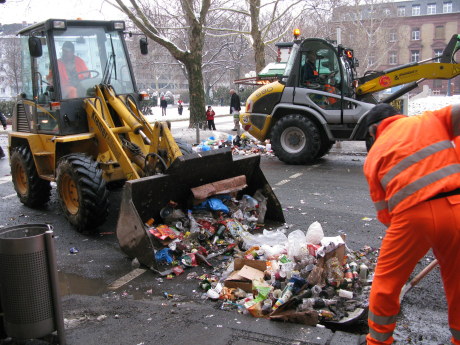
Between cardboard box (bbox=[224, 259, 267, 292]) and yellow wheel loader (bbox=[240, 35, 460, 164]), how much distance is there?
6283 mm

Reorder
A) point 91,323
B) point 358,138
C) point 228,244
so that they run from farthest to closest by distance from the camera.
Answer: point 358,138, point 228,244, point 91,323

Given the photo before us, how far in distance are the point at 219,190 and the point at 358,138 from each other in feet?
17.7

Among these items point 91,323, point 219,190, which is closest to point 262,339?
point 91,323

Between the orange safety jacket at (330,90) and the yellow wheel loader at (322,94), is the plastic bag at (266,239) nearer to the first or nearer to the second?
the yellow wheel loader at (322,94)

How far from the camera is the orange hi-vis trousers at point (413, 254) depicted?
2.70 m

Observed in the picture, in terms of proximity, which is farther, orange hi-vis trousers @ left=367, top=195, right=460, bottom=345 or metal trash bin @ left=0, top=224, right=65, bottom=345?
metal trash bin @ left=0, top=224, right=65, bottom=345

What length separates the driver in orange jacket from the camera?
6.75 meters

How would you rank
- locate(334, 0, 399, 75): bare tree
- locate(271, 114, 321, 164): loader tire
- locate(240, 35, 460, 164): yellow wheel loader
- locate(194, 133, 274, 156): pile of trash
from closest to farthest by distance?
locate(240, 35, 460, 164): yellow wheel loader < locate(271, 114, 321, 164): loader tire < locate(194, 133, 274, 156): pile of trash < locate(334, 0, 399, 75): bare tree

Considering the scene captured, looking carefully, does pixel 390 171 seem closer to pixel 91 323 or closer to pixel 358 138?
pixel 91 323

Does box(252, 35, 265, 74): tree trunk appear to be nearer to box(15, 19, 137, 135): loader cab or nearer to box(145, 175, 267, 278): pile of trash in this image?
box(15, 19, 137, 135): loader cab

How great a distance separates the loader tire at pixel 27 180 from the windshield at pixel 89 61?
4.80 feet

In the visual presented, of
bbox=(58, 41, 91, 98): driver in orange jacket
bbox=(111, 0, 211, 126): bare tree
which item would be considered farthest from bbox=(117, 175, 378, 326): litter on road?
bbox=(111, 0, 211, 126): bare tree

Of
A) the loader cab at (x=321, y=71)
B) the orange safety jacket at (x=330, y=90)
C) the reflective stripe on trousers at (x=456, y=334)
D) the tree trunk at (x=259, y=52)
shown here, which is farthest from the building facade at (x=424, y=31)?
the reflective stripe on trousers at (x=456, y=334)

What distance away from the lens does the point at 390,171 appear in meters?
2.90
